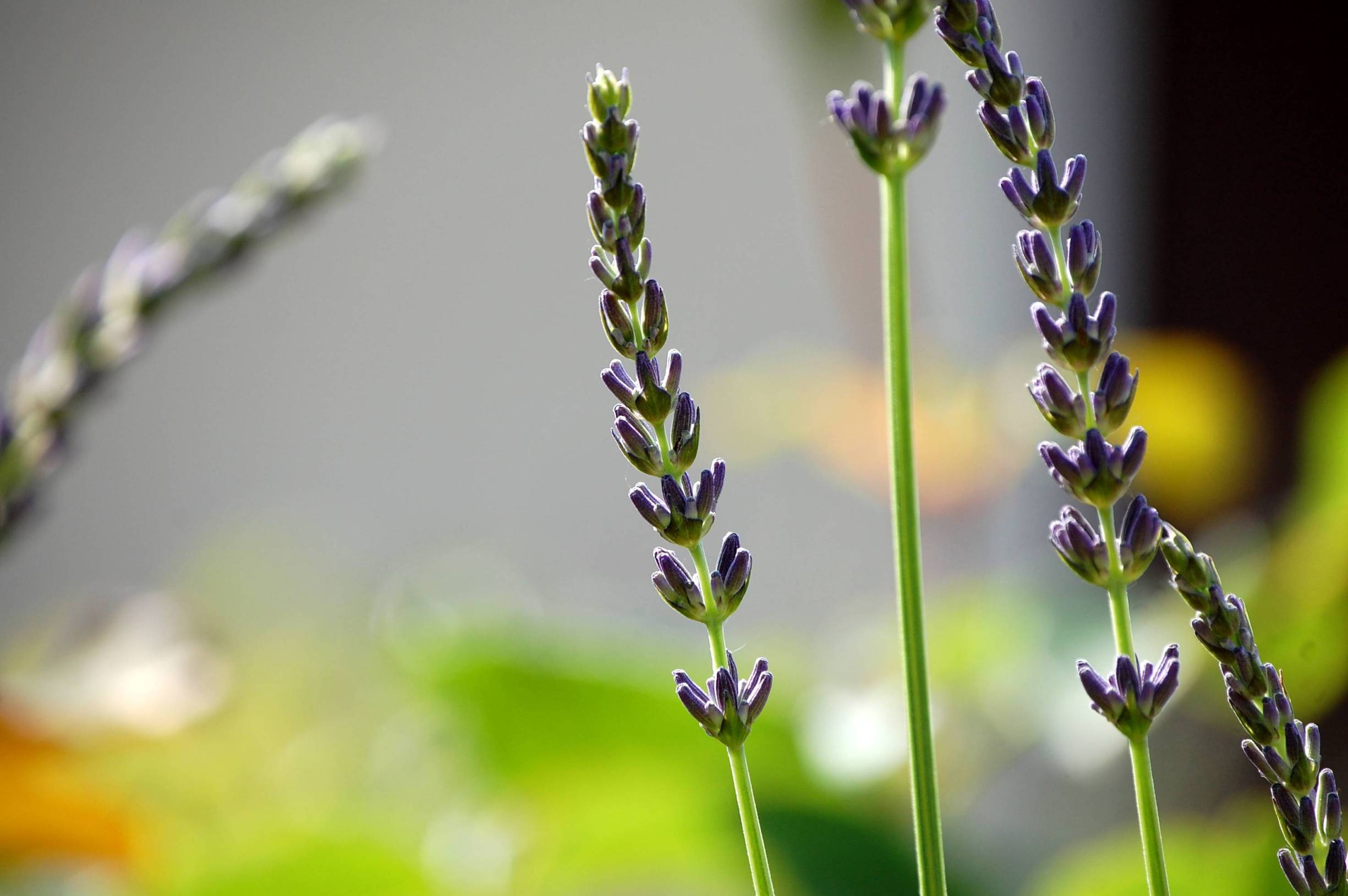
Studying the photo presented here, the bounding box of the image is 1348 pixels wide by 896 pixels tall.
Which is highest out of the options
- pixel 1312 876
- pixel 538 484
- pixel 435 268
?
pixel 435 268

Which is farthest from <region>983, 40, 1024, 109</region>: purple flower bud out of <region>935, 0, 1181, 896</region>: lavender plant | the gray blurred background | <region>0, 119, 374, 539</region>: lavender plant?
the gray blurred background

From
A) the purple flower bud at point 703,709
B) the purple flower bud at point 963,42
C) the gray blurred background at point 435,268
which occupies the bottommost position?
the purple flower bud at point 703,709

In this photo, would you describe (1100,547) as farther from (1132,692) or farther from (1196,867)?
(1196,867)

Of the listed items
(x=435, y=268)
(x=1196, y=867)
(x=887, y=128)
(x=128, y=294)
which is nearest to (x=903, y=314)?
(x=887, y=128)

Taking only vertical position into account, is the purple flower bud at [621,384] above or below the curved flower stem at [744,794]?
above

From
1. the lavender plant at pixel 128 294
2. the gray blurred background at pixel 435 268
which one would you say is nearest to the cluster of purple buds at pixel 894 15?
the lavender plant at pixel 128 294

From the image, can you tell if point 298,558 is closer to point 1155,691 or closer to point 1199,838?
point 1199,838

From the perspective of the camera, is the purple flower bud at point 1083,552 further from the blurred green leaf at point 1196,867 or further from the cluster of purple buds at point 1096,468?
the blurred green leaf at point 1196,867
